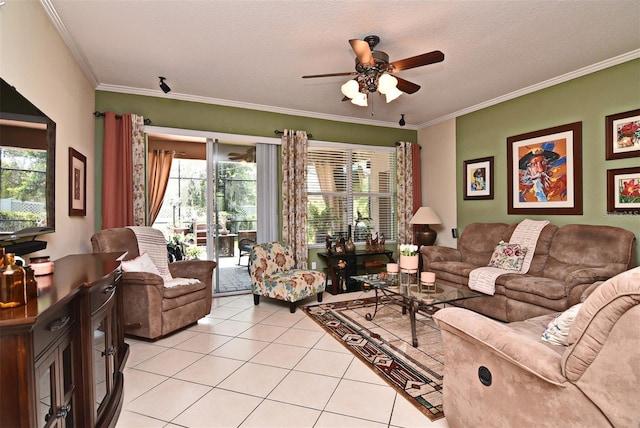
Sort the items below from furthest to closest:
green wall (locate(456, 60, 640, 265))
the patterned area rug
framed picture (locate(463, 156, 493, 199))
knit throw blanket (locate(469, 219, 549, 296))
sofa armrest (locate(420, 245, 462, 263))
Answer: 1. framed picture (locate(463, 156, 493, 199))
2. sofa armrest (locate(420, 245, 462, 263))
3. knit throw blanket (locate(469, 219, 549, 296))
4. green wall (locate(456, 60, 640, 265))
5. the patterned area rug

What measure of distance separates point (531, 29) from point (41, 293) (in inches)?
147

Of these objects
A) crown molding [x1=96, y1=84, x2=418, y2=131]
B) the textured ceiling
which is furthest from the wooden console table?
the textured ceiling

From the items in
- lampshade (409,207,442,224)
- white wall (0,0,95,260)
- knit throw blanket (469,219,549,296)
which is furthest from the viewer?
lampshade (409,207,442,224)

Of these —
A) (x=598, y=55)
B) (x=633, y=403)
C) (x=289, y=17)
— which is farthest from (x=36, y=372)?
(x=598, y=55)

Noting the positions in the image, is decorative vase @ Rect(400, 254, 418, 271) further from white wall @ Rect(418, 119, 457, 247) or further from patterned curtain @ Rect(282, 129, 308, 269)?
white wall @ Rect(418, 119, 457, 247)

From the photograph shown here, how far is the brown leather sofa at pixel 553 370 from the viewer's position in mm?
1048

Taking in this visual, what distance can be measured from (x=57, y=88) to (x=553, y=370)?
3.64m

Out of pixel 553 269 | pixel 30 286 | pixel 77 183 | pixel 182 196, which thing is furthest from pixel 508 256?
pixel 182 196

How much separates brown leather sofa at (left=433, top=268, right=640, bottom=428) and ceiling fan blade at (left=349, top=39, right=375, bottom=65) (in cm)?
193

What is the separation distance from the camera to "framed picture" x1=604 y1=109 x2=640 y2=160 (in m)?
3.13

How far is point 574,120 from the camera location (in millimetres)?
3629

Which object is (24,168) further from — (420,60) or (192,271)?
(420,60)

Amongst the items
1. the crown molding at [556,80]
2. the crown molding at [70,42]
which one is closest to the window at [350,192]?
the crown molding at [556,80]

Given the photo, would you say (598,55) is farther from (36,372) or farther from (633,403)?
(36,372)
